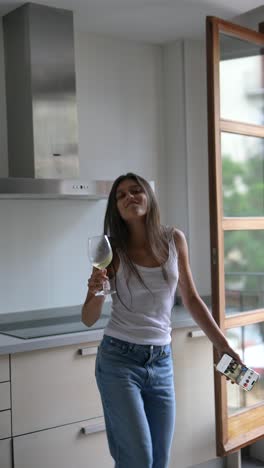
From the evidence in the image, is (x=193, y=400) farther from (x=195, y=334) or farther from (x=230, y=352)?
(x=230, y=352)

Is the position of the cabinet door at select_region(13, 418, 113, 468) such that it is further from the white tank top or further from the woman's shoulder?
the woman's shoulder

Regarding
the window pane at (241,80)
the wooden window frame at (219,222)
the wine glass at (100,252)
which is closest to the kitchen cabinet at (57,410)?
the wooden window frame at (219,222)

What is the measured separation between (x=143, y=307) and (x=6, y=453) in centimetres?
90

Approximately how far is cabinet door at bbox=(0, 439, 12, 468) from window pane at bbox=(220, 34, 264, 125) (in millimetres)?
1770

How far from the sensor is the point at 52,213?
341 cm

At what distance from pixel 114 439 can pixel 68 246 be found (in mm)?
1550

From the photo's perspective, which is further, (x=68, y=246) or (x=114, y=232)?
(x=68, y=246)

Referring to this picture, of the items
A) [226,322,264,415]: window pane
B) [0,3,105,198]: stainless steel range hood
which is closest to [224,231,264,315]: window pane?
[226,322,264,415]: window pane

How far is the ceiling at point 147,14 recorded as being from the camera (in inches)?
122

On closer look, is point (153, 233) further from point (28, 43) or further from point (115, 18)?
point (115, 18)

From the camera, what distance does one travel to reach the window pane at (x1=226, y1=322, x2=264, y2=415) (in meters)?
3.26

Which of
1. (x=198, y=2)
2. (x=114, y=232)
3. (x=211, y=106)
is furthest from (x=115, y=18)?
(x=114, y=232)

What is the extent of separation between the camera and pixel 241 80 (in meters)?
3.34

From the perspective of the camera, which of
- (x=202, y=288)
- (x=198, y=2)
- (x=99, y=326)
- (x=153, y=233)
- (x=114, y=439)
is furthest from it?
(x=202, y=288)
